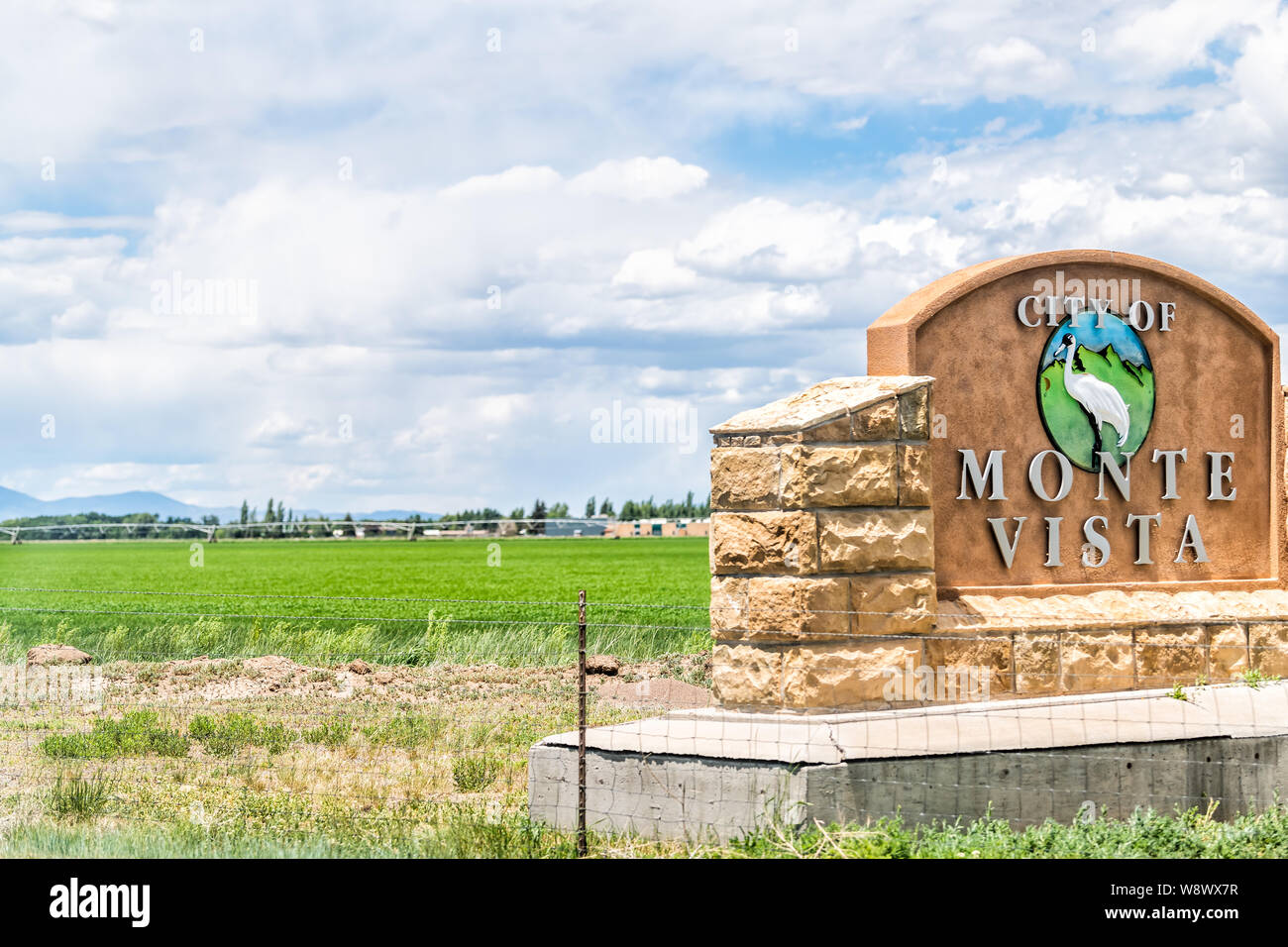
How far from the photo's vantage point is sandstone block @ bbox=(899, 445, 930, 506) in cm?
841

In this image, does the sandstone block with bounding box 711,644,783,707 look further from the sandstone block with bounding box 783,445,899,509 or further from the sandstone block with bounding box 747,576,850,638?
the sandstone block with bounding box 783,445,899,509

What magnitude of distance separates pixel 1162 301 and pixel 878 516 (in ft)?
11.1

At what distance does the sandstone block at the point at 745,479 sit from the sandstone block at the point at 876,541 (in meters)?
0.38

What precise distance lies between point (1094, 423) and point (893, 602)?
8.04ft

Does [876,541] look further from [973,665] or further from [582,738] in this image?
[582,738]

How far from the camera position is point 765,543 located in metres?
8.20

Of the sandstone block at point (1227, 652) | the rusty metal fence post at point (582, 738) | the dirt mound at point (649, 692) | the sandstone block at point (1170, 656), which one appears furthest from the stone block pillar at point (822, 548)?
the dirt mound at point (649, 692)

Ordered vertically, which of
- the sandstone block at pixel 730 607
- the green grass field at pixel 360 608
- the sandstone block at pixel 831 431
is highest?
the sandstone block at pixel 831 431

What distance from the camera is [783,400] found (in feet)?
28.5

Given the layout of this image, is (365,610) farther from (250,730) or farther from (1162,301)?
(1162,301)

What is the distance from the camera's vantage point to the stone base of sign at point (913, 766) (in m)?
7.47

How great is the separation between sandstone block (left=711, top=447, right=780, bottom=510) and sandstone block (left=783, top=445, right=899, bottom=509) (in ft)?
0.32

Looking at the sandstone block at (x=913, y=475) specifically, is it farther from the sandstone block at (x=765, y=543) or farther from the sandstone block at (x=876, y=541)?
the sandstone block at (x=765, y=543)
